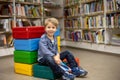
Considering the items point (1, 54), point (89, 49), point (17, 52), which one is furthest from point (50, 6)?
point (17, 52)

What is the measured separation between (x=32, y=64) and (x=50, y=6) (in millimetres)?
3489

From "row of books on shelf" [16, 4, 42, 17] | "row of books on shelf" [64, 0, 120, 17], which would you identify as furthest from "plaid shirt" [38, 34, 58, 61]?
"row of books on shelf" [16, 4, 42, 17]

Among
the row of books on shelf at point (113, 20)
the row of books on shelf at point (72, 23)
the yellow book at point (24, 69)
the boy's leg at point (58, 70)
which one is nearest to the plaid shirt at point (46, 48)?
the boy's leg at point (58, 70)

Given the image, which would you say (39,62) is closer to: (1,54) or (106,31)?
(1,54)

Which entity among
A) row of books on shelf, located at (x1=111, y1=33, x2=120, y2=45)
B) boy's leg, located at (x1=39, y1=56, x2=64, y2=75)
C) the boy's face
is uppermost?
the boy's face

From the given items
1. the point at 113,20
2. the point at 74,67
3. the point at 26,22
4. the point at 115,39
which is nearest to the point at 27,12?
the point at 26,22

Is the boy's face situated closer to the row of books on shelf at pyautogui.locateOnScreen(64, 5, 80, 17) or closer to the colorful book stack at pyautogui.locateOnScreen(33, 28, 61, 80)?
the colorful book stack at pyautogui.locateOnScreen(33, 28, 61, 80)

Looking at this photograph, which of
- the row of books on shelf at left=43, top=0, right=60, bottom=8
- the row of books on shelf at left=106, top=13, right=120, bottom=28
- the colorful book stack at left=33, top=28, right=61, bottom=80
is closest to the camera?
the colorful book stack at left=33, top=28, right=61, bottom=80

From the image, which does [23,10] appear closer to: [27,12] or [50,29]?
[27,12]

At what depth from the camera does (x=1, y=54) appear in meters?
4.43

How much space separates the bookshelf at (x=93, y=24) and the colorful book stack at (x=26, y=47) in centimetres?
214

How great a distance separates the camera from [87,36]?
516cm

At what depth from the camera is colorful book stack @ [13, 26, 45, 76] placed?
105 inches

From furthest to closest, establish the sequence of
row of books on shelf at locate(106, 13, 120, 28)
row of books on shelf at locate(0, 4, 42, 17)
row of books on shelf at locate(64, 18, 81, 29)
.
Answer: row of books on shelf at locate(64, 18, 81, 29) < row of books on shelf at locate(0, 4, 42, 17) < row of books on shelf at locate(106, 13, 120, 28)
